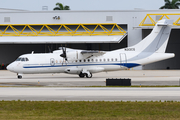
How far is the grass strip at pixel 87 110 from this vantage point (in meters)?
13.1

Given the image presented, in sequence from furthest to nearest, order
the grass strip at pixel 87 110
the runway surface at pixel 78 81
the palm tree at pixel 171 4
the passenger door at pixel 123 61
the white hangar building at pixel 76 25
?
1. the palm tree at pixel 171 4
2. the white hangar building at pixel 76 25
3. the passenger door at pixel 123 61
4. the runway surface at pixel 78 81
5. the grass strip at pixel 87 110

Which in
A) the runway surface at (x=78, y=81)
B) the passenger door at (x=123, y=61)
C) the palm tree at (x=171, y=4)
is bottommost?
the runway surface at (x=78, y=81)

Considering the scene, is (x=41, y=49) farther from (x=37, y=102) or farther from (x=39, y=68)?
(x=37, y=102)

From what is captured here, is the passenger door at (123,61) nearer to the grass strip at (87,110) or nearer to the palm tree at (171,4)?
the grass strip at (87,110)

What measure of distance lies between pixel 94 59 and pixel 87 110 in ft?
78.2

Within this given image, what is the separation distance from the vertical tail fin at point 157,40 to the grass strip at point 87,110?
22.2 m

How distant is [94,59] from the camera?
3841 cm

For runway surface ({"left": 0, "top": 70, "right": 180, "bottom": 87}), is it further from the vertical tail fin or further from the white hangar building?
the white hangar building

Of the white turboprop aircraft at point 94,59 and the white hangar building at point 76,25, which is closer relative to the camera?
the white turboprop aircraft at point 94,59

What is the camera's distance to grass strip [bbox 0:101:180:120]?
43.1ft

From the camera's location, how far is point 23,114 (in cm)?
1389

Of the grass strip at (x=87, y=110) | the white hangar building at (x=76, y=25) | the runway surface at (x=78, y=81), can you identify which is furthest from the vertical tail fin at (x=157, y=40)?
the grass strip at (x=87, y=110)

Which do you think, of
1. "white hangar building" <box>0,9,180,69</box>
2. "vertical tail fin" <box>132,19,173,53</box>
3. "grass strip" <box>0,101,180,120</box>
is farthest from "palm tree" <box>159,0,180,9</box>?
"grass strip" <box>0,101,180,120</box>

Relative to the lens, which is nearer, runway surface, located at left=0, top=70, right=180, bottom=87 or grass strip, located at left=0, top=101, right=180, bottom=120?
grass strip, located at left=0, top=101, right=180, bottom=120
